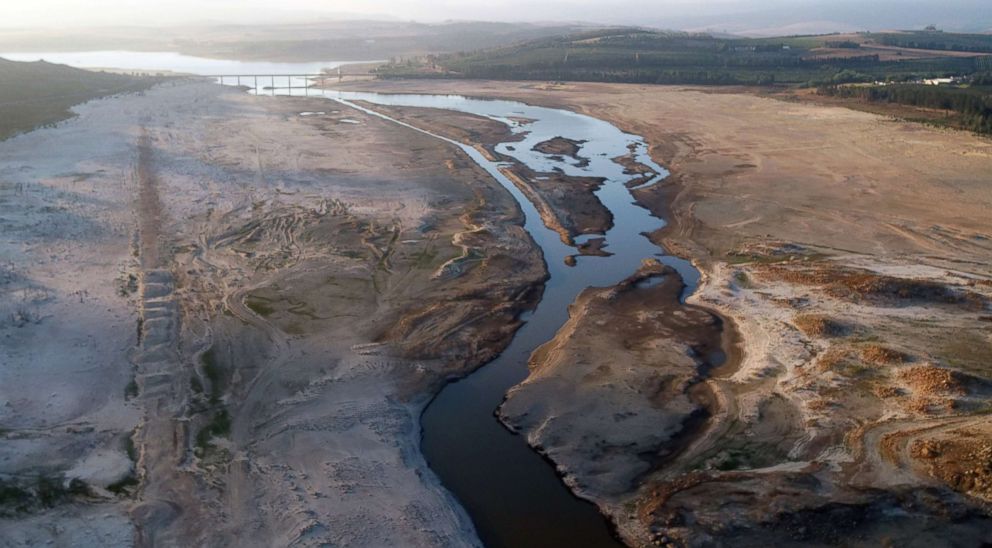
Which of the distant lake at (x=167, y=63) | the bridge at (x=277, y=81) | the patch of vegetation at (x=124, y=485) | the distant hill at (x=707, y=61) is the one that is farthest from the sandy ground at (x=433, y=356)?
the distant lake at (x=167, y=63)

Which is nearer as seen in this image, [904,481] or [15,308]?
[904,481]

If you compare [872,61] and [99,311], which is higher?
[872,61]

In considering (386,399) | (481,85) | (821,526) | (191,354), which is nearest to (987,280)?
(821,526)

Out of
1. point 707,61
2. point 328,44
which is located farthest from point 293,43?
point 707,61

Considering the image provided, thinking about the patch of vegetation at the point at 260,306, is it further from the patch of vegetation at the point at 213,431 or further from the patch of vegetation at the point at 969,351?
the patch of vegetation at the point at 969,351

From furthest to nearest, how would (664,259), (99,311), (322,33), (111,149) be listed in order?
(322,33), (111,149), (664,259), (99,311)

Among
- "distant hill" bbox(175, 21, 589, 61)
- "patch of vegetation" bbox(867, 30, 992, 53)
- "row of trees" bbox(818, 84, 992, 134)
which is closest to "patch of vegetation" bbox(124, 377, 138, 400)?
"row of trees" bbox(818, 84, 992, 134)

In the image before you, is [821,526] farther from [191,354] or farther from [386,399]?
[191,354]

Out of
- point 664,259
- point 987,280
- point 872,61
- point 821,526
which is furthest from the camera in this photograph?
point 872,61
